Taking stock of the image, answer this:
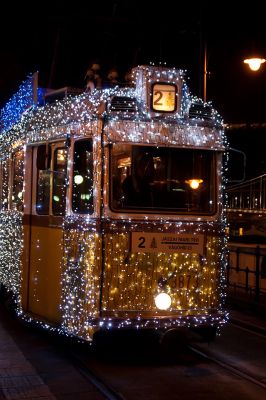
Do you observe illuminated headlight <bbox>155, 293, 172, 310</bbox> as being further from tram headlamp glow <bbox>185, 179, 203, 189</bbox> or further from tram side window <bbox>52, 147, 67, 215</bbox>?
tram side window <bbox>52, 147, 67, 215</bbox>

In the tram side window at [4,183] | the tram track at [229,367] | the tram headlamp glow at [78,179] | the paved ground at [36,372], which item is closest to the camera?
the paved ground at [36,372]

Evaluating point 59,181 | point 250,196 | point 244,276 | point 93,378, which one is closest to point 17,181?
point 59,181

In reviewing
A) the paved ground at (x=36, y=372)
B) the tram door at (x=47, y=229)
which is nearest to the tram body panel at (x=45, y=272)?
the tram door at (x=47, y=229)

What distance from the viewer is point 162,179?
28.3 feet

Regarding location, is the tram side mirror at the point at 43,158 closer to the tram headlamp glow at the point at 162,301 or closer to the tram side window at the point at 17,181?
the tram side window at the point at 17,181

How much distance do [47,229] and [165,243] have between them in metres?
1.75

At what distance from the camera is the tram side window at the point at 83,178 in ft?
27.7

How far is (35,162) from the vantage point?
32.4 ft

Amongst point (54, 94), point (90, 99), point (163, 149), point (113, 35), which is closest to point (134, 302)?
point (163, 149)

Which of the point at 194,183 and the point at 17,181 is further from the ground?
the point at 17,181

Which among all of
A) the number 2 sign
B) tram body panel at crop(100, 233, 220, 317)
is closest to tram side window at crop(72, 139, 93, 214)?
tram body panel at crop(100, 233, 220, 317)

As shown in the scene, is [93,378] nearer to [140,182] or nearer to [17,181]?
[140,182]

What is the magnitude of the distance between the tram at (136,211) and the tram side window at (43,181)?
0.04 metres

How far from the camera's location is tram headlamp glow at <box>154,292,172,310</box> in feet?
27.5
